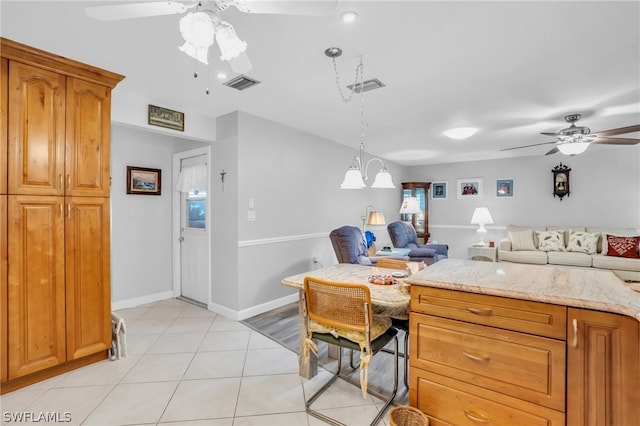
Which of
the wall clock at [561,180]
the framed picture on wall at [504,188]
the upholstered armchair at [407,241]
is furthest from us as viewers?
the framed picture on wall at [504,188]

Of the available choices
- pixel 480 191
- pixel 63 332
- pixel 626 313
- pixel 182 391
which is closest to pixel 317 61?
pixel 626 313

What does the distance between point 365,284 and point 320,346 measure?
1.14 m

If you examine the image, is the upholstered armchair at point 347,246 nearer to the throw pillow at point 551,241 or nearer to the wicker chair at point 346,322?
the wicker chair at point 346,322

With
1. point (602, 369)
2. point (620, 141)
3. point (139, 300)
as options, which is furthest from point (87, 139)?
point (620, 141)

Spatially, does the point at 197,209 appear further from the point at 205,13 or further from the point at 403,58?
the point at 205,13

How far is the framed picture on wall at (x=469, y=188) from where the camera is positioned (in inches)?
272

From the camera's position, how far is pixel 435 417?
1.69m

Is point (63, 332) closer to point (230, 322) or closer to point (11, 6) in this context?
point (230, 322)

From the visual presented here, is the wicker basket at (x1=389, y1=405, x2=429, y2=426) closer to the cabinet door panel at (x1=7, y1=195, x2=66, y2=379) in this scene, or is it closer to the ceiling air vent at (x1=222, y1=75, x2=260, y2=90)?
the cabinet door panel at (x1=7, y1=195, x2=66, y2=379)

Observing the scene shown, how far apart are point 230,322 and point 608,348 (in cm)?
320

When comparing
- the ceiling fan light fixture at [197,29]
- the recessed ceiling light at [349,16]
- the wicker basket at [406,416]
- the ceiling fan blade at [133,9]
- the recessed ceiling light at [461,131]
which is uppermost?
the recessed ceiling light at [349,16]

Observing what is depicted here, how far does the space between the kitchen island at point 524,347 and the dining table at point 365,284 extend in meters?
0.15

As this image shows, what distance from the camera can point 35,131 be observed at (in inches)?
85.0

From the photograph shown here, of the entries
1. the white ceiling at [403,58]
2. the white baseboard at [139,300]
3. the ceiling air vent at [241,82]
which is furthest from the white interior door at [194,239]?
the ceiling air vent at [241,82]
